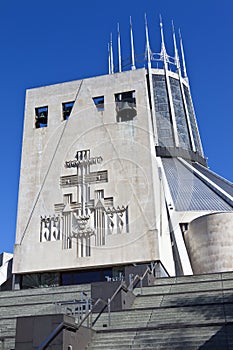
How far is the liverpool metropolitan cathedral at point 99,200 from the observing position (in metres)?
17.9

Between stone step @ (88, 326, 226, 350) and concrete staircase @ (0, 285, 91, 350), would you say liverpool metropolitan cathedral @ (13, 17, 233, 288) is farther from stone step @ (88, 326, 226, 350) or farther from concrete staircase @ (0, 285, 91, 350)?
stone step @ (88, 326, 226, 350)

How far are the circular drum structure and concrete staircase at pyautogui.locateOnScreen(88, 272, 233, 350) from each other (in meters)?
7.32

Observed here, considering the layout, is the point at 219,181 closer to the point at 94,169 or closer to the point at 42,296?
the point at 94,169

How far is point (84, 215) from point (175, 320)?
9.56 metres

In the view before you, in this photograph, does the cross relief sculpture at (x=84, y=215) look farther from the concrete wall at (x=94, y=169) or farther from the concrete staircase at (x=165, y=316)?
the concrete staircase at (x=165, y=316)

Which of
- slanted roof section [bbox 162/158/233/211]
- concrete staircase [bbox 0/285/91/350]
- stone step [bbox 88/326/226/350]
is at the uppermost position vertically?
slanted roof section [bbox 162/158/233/211]

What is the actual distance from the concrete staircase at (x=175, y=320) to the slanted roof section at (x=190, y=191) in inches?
470

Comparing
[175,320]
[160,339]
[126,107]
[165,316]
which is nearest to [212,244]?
[126,107]

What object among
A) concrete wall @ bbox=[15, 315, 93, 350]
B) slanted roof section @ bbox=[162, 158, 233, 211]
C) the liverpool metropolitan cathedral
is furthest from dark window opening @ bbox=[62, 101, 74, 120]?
concrete wall @ bbox=[15, 315, 93, 350]

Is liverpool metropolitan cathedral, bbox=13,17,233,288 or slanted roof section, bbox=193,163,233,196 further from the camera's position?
slanted roof section, bbox=193,163,233,196

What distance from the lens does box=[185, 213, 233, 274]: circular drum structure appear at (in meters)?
20.0

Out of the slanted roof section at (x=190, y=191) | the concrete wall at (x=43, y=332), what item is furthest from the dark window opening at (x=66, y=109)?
the concrete wall at (x=43, y=332)

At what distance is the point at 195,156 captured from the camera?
35.8 meters

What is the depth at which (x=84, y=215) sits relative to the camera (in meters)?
18.4
